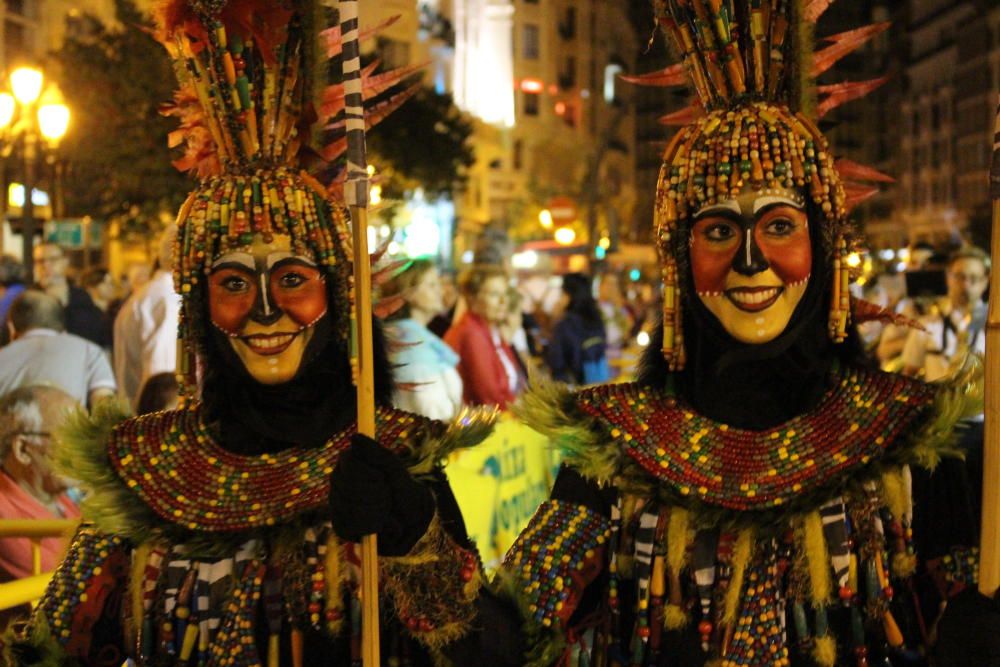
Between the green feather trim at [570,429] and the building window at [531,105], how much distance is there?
57330 millimetres

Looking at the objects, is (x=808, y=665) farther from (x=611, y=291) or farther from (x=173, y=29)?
(x=611, y=291)

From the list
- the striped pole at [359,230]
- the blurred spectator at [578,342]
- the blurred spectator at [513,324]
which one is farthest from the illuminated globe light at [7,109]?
the striped pole at [359,230]

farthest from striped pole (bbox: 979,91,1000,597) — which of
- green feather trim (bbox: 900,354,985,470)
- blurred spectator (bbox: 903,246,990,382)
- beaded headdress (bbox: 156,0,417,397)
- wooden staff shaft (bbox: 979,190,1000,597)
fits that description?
blurred spectator (bbox: 903,246,990,382)

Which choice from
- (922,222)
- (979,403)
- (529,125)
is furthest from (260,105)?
(922,222)

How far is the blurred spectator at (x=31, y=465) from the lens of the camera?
16.5 feet

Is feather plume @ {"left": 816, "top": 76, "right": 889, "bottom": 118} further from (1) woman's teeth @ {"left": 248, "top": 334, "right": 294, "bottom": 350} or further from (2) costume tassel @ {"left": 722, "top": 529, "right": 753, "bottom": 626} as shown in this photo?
(1) woman's teeth @ {"left": 248, "top": 334, "right": 294, "bottom": 350}

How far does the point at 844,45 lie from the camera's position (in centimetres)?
299

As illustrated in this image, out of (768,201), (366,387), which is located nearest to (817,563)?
Result: (768,201)

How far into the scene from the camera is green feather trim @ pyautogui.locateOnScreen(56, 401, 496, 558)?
2914 mm

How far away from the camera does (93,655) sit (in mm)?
2990

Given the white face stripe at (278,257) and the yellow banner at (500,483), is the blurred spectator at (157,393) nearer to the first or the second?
the yellow banner at (500,483)

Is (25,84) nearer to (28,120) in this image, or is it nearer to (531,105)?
(28,120)

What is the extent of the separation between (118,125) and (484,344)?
11502 mm

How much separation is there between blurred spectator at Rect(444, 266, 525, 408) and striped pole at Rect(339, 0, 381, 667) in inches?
230
